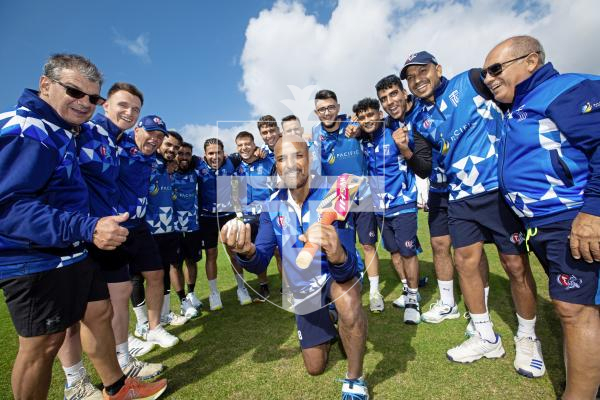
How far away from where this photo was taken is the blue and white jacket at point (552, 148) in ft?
6.63

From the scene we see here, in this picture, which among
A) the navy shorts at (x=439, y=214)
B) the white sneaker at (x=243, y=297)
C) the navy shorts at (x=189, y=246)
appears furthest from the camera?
the navy shorts at (x=189, y=246)

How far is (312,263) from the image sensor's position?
10.1ft

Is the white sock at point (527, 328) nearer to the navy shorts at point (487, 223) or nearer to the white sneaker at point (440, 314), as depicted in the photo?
the navy shorts at point (487, 223)

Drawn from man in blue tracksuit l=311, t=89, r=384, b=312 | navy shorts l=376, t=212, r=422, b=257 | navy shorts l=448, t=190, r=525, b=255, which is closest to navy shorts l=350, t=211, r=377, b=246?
man in blue tracksuit l=311, t=89, r=384, b=312

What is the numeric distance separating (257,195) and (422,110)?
11.3 feet

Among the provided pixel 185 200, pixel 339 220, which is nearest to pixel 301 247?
pixel 339 220

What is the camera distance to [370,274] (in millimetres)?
5004

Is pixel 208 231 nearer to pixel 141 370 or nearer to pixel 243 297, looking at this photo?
pixel 243 297

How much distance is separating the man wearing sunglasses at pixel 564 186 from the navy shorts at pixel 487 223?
601 mm

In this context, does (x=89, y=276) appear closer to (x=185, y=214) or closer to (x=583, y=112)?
(x=185, y=214)

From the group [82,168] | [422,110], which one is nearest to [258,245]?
[82,168]

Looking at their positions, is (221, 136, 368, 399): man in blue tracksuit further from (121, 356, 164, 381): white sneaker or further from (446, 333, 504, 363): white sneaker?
(121, 356, 164, 381): white sneaker

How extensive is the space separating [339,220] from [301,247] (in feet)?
2.01

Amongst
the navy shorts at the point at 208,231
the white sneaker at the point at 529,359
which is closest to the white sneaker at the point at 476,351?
the white sneaker at the point at 529,359
